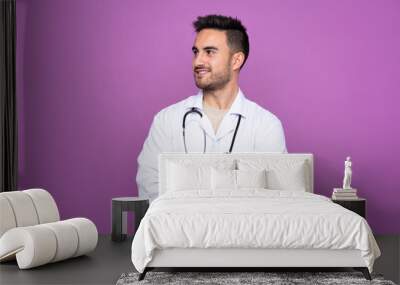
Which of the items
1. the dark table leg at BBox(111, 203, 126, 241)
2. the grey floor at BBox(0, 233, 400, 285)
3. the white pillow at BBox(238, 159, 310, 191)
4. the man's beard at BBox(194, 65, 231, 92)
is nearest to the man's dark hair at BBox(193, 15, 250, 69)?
the man's beard at BBox(194, 65, 231, 92)

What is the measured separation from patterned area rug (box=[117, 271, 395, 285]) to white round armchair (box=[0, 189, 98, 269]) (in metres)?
0.67

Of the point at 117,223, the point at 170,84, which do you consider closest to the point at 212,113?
the point at 170,84

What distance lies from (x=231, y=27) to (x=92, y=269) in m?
3.09

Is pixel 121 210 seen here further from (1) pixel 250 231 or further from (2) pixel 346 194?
(2) pixel 346 194

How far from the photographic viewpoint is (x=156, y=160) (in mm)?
6754

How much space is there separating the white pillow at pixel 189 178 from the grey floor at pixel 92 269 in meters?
0.76

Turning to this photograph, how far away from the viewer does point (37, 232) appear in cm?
484

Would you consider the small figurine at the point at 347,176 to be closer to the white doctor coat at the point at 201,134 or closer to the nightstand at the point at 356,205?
the nightstand at the point at 356,205

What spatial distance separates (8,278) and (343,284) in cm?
235

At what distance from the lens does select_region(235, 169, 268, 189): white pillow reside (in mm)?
5969

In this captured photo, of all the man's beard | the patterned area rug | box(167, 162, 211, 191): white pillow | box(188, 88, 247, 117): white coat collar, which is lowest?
the patterned area rug

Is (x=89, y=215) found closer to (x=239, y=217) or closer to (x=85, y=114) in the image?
(x=85, y=114)

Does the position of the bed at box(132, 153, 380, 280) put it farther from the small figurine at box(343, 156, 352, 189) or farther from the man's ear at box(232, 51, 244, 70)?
the man's ear at box(232, 51, 244, 70)

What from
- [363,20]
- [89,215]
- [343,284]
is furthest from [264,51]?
[343,284]
